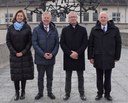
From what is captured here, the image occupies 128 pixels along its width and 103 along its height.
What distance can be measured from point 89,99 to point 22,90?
4.96 ft

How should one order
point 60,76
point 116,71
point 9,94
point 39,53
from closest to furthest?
1. point 39,53
2. point 9,94
3. point 60,76
4. point 116,71

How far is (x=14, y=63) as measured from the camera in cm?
850

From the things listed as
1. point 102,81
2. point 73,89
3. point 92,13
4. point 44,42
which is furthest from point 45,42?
point 92,13

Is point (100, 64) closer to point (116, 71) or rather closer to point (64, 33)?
point (64, 33)

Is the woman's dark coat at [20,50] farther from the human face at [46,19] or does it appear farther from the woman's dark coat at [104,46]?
the woman's dark coat at [104,46]

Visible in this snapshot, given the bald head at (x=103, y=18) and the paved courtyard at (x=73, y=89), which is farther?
the paved courtyard at (x=73, y=89)

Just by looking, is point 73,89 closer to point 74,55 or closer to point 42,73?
point 42,73

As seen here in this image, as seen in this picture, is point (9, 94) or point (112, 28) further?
point (9, 94)

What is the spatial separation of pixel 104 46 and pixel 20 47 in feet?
5.95

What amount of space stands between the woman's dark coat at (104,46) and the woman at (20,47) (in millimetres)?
1365

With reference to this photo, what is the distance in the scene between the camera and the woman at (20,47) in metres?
8.41

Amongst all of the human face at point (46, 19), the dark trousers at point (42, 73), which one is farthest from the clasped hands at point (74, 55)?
the human face at point (46, 19)

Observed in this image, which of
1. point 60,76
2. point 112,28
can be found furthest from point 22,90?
point 60,76

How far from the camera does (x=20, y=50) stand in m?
8.48
